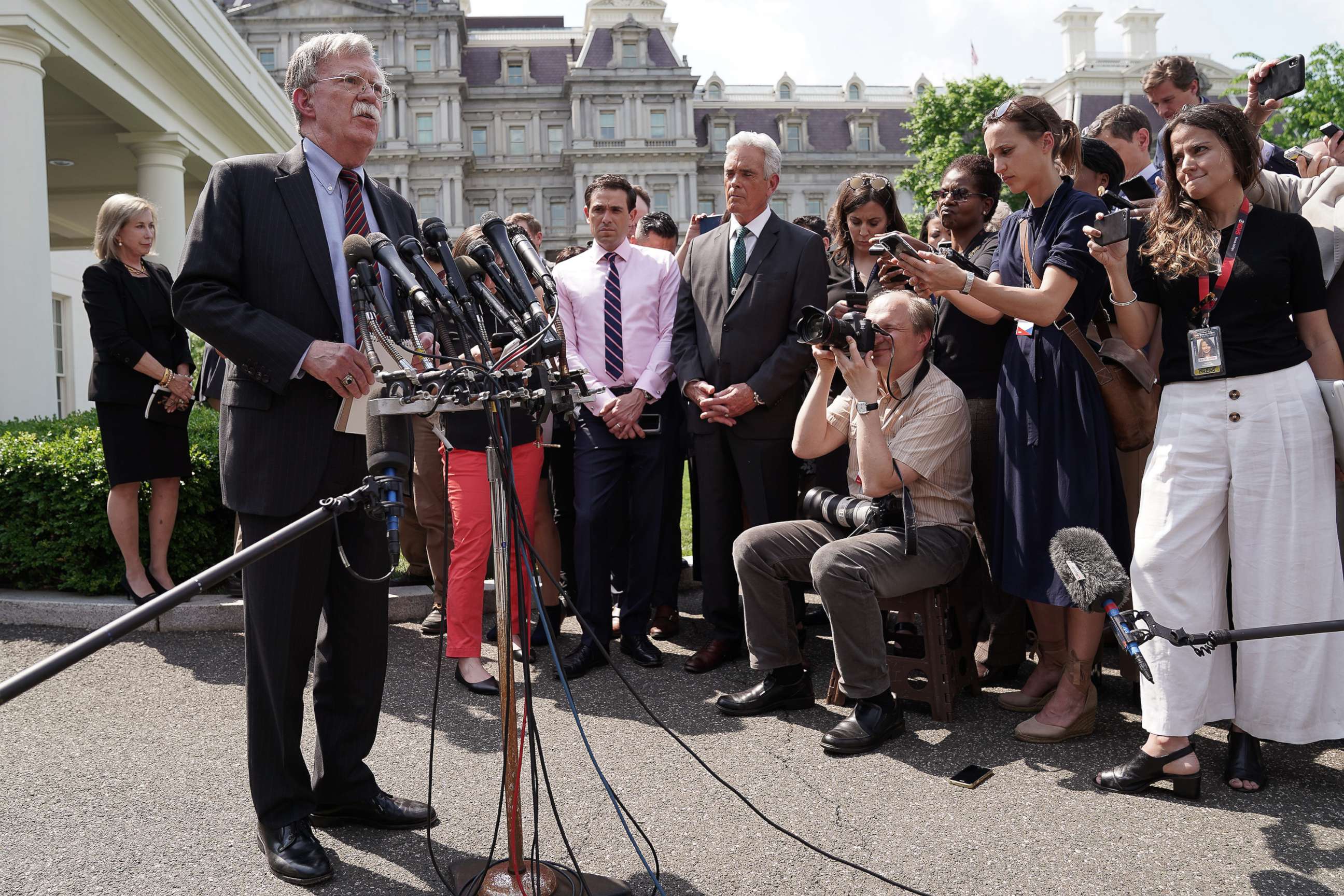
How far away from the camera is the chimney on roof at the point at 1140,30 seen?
53.7 m

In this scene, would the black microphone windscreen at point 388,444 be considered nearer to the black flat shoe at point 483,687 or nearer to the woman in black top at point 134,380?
the black flat shoe at point 483,687

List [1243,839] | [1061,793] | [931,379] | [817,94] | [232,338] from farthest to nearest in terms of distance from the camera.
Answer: [817,94], [931,379], [1061,793], [1243,839], [232,338]

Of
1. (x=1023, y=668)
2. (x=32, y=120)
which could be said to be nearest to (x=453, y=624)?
(x=1023, y=668)

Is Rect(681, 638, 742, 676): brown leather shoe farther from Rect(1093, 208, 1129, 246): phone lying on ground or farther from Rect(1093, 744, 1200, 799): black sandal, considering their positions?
Rect(1093, 208, 1129, 246): phone lying on ground

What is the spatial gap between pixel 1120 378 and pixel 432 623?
12.4 feet

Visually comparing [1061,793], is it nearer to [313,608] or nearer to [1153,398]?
[1153,398]

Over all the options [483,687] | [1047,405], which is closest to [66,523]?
[483,687]

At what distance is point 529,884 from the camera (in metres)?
2.76

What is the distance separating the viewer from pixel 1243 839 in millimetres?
3131

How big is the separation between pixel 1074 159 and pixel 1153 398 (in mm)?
1093

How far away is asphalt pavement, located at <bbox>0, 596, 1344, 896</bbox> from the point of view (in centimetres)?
296

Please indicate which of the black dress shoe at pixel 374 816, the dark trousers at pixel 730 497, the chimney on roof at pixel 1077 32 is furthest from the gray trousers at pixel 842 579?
the chimney on roof at pixel 1077 32

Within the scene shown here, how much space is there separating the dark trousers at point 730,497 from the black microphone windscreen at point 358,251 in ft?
9.04

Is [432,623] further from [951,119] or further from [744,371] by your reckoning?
[951,119]
